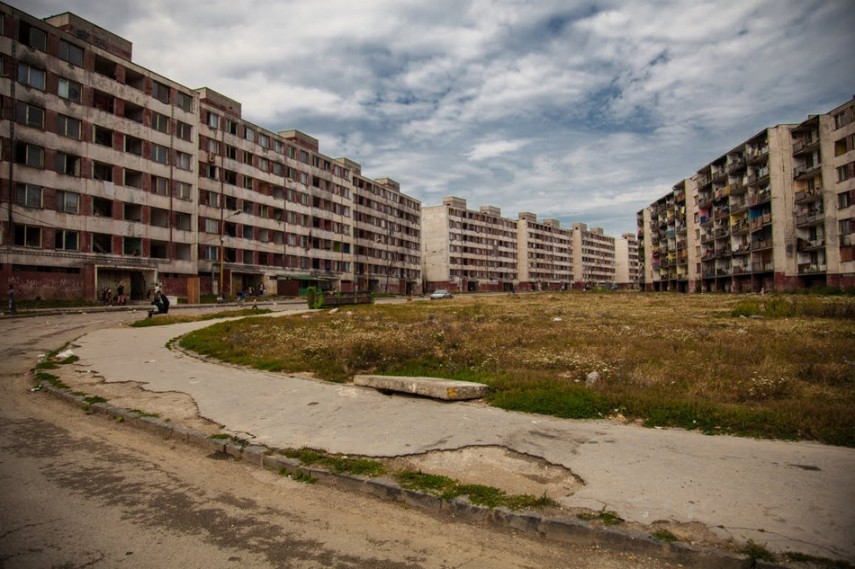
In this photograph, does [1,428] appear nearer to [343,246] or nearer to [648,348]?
[648,348]

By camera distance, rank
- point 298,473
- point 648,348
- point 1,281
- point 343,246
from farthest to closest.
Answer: point 343,246 < point 1,281 < point 648,348 < point 298,473

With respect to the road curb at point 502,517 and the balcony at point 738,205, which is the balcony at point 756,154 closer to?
the balcony at point 738,205

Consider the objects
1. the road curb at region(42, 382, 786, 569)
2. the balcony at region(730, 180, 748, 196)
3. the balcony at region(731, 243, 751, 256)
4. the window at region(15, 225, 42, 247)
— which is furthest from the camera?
the balcony at region(730, 180, 748, 196)

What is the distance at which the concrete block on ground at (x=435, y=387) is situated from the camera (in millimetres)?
8164

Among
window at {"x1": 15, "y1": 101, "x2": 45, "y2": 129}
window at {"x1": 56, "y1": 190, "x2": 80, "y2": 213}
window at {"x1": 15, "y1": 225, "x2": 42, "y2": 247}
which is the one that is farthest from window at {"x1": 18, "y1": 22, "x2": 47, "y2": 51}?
window at {"x1": 15, "y1": 225, "x2": 42, "y2": 247}

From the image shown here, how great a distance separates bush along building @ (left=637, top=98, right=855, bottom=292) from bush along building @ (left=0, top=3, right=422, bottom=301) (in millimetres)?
63844

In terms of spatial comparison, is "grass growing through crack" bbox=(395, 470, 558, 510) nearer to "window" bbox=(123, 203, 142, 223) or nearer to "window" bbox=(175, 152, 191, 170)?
"window" bbox=(123, 203, 142, 223)

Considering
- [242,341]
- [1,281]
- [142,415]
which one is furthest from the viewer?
[1,281]

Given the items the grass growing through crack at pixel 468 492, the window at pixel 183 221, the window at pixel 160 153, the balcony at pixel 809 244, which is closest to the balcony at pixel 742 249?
the balcony at pixel 809 244

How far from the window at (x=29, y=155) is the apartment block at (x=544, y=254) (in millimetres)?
126433

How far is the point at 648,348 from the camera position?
509 inches

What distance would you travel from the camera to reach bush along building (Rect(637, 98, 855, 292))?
52219 mm

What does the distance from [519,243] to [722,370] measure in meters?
144

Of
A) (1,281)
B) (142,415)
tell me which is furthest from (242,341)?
(1,281)
